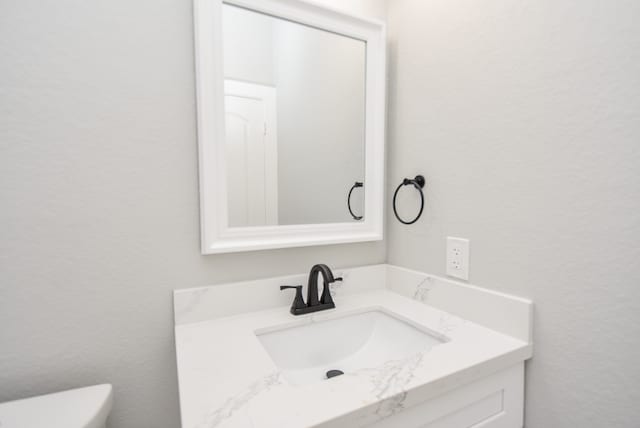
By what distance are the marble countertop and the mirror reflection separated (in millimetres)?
363

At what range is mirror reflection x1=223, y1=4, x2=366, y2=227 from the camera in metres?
0.96

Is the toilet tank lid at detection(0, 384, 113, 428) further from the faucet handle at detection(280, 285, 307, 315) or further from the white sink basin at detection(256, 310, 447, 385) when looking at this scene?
the faucet handle at detection(280, 285, 307, 315)

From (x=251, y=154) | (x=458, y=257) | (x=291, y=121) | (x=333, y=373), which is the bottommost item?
(x=333, y=373)

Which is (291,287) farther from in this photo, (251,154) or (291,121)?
(291,121)

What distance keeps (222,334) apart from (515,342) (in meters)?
0.76

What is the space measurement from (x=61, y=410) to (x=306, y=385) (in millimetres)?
563

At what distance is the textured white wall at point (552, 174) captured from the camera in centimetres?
64

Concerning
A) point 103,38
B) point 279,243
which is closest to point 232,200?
point 279,243

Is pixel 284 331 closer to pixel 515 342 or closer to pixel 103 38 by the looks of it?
pixel 515 342

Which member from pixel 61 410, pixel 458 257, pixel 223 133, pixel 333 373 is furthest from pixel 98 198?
pixel 458 257

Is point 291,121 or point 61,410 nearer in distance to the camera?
point 61,410

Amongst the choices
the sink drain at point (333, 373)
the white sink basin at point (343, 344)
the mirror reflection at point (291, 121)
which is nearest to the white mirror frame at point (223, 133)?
the mirror reflection at point (291, 121)

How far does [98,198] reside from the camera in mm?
814

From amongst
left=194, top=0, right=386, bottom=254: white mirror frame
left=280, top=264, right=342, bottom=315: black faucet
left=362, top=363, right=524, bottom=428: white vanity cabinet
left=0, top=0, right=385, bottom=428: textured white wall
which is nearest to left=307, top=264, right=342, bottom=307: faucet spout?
left=280, top=264, right=342, bottom=315: black faucet
